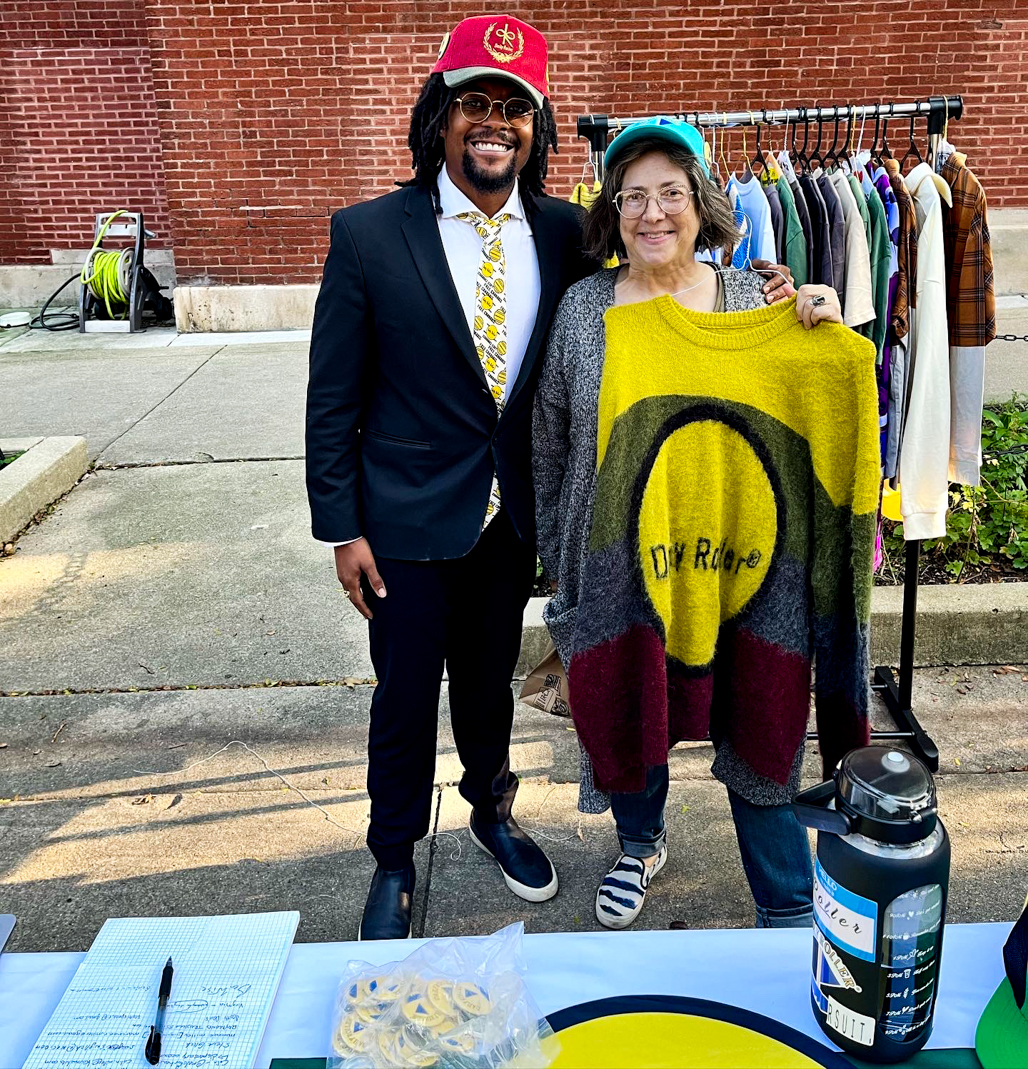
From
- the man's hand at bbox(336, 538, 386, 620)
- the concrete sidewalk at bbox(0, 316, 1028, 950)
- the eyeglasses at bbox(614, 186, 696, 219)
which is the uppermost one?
the eyeglasses at bbox(614, 186, 696, 219)

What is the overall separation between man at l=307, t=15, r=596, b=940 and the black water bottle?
4.09 ft

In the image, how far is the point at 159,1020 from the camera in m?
1.29

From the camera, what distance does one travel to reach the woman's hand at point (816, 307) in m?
1.85

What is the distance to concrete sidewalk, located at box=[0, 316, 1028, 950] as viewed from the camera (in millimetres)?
2805

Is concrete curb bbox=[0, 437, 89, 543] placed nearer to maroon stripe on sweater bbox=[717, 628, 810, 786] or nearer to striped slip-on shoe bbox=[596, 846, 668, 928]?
striped slip-on shoe bbox=[596, 846, 668, 928]

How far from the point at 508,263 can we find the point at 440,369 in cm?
29

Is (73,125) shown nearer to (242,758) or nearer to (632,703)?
(242,758)

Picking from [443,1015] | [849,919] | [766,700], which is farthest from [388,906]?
[849,919]

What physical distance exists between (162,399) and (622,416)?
6.45 meters

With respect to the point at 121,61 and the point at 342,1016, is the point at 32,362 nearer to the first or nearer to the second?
the point at 121,61

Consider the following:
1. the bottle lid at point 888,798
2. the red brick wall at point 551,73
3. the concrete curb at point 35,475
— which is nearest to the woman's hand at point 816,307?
the bottle lid at point 888,798

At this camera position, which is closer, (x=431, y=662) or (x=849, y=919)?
(x=849, y=919)

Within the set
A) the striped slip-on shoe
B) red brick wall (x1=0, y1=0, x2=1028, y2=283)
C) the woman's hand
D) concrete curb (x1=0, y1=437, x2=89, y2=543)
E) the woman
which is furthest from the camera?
red brick wall (x1=0, y1=0, x2=1028, y2=283)

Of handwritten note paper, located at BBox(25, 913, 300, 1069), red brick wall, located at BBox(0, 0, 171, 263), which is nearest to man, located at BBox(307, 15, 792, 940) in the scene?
handwritten note paper, located at BBox(25, 913, 300, 1069)
